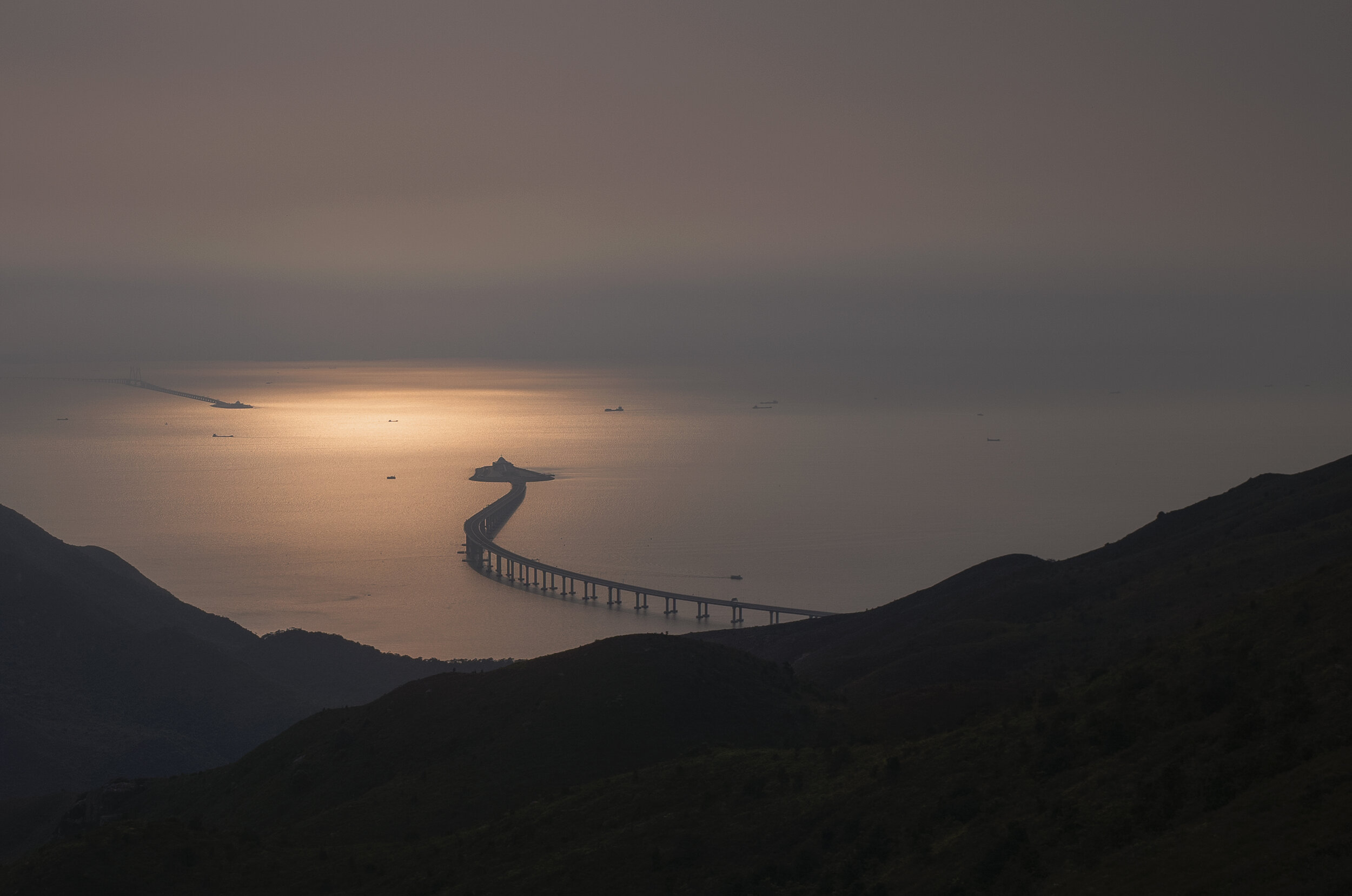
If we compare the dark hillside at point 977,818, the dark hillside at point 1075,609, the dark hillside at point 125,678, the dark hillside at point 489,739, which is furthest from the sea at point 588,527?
the dark hillside at point 977,818

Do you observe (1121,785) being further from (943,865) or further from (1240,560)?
(1240,560)

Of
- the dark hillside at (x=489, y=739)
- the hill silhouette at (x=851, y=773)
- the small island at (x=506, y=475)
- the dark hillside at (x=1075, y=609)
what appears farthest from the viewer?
the small island at (x=506, y=475)

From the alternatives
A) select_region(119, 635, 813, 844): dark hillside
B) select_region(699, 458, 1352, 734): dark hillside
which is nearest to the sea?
select_region(699, 458, 1352, 734): dark hillside

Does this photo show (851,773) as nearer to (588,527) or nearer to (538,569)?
(538,569)

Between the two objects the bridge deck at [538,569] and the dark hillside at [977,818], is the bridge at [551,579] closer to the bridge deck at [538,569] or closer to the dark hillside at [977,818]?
the bridge deck at [538,569]

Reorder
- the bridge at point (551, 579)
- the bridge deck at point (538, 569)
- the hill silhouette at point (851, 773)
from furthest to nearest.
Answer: the bridge at point (551, 579) < the bridge deck at point (538, 569) < the hill silhouette at point (851, 773)

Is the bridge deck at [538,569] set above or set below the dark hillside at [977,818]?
above
